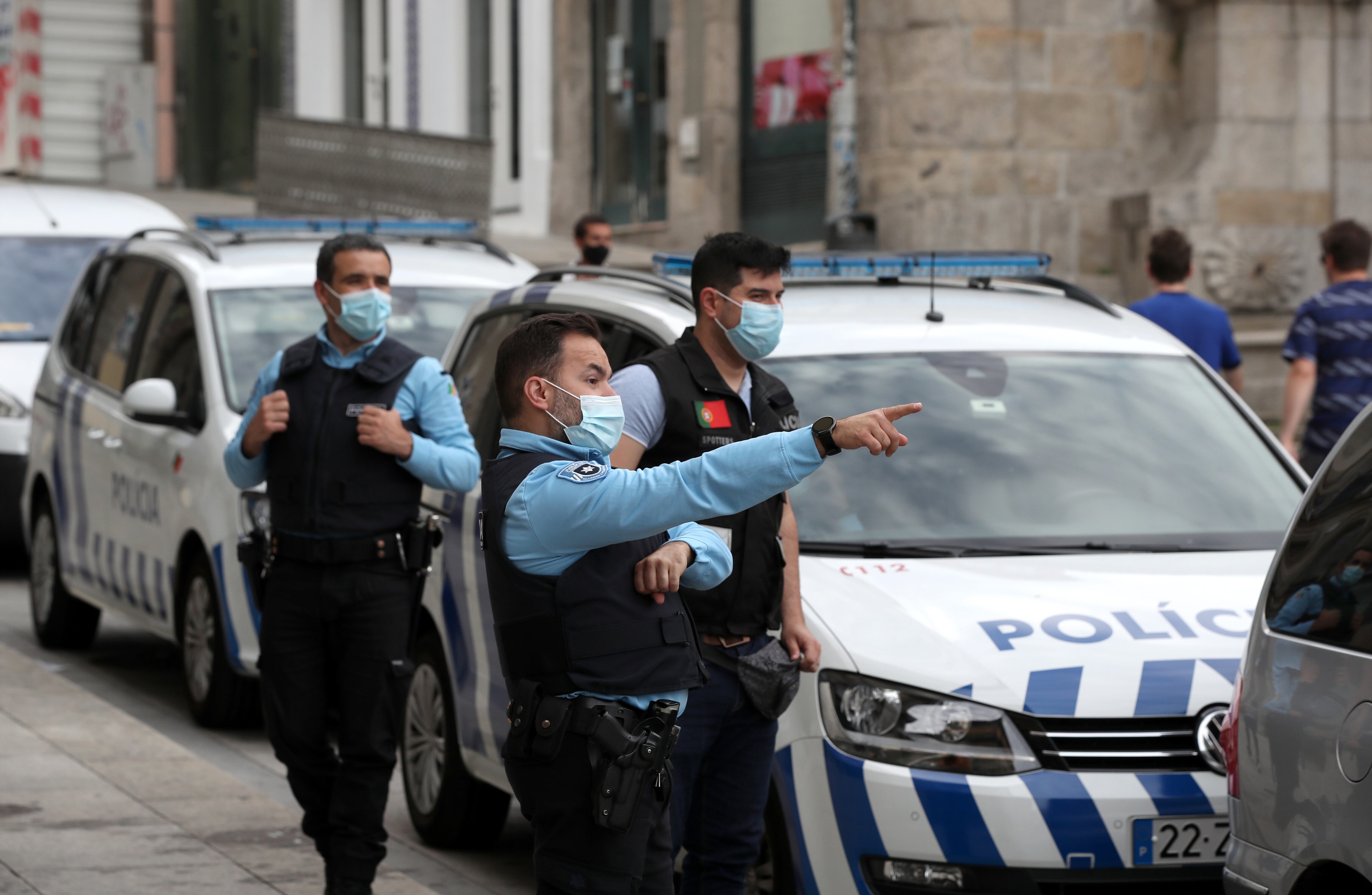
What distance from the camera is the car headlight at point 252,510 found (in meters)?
7.82

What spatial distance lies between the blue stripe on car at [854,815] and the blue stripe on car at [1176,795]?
1.97 feet

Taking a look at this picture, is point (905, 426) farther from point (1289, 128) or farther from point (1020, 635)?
point (1289, 128)

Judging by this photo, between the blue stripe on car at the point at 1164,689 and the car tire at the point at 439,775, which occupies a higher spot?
the blue stripe on car at the point at 1164,689

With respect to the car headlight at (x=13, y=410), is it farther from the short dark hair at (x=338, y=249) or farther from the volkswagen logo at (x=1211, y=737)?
the volkswagen logo at (x=1211, y=737)

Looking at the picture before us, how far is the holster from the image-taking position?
5711 mm

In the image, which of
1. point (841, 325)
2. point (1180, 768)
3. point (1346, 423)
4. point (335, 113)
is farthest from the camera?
point (335, 113)

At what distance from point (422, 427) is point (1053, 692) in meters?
1.98

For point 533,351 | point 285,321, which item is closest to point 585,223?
point 285,321

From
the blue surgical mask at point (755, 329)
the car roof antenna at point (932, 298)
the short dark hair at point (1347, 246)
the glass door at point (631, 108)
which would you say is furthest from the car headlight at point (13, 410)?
the glass door at point (631, 108)

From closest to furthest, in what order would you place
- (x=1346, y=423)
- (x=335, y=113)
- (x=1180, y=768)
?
(x=1180, y=768) → (x=1346, y=423) → (x=335, y=113)

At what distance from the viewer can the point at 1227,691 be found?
4789 mm

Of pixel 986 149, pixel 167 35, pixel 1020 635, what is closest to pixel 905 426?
pixel 1020 635

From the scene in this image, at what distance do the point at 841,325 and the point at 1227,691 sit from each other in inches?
66.7

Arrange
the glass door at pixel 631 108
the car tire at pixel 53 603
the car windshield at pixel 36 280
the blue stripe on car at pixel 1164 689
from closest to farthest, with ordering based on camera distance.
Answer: the blue stripe on car at pixel 1164 689
the car tire at pixel 53 603
the car windshield at pixel 36 280
the glass door at pixel 631 108
